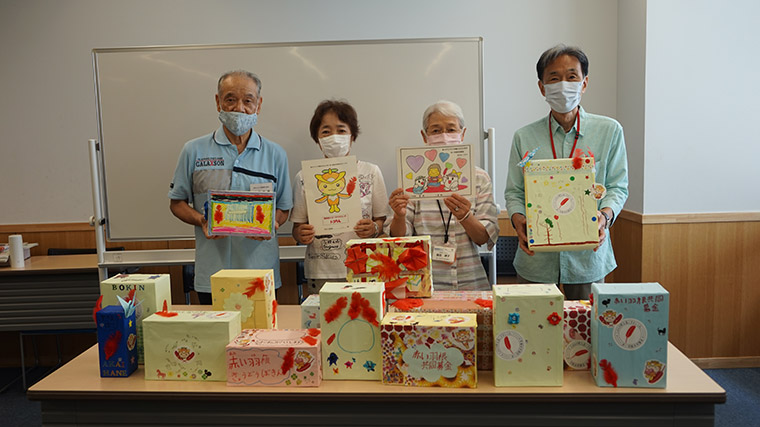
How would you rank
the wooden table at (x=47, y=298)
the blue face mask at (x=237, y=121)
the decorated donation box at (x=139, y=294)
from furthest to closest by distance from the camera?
the wooden table at (x=47, y=298) < the blue face mask at (x=237, y=121) < the decorated donation box at (x=139, y=294)

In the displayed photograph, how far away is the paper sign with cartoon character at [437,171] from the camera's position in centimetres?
238

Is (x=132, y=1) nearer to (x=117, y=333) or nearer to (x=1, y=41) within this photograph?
(x=1, y=41)

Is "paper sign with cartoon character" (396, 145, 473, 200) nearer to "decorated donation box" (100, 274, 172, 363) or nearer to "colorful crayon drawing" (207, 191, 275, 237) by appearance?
"colorful crayon drawing" (207, 191, 275, 237)

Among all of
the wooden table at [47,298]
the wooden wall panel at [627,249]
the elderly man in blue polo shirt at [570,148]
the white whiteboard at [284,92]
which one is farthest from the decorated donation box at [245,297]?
the wooden wall panel at [627,249]

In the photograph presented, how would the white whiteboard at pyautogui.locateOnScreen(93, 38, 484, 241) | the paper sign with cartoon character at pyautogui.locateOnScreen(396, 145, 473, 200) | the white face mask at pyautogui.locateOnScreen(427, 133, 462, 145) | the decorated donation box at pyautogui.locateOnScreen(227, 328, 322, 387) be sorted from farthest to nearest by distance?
the white whiteboard at pyautogui.locateOnScreen(93, 38, 484, 241), the white face mask at pyautogui.locateOnScreen(427, 133, 462, 145), the paper sign with cartoon character at pyautogui.locateOnScreen(396, 145, 473, 200), the decorated donation box at pyautogui.locateOnScreen(227, 328, 322, 387)

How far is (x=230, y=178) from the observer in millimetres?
2748

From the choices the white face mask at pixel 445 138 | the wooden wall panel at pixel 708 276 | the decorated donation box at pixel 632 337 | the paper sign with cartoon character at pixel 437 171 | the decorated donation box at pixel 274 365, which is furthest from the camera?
the wooden wall panel at pixel 708 276

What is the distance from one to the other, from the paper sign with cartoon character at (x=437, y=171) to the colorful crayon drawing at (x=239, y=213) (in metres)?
0.63

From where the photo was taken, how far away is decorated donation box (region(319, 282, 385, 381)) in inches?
65.4

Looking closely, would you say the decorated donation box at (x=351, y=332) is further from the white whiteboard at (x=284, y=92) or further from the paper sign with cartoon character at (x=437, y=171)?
the white whiteboard at (x=284, y=92)

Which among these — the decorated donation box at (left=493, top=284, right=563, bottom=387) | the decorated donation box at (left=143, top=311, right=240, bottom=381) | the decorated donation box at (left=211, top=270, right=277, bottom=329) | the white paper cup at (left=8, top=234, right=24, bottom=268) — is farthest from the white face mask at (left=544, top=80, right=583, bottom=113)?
the white paper cup at (left=8, top=234, right=24, bottom=268)

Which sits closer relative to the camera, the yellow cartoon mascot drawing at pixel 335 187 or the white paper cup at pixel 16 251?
the yellow cartoon mascot drawing at pixel 335 187

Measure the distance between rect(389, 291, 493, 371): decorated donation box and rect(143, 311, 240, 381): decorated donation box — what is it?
1.78ft

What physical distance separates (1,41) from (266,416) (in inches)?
155
